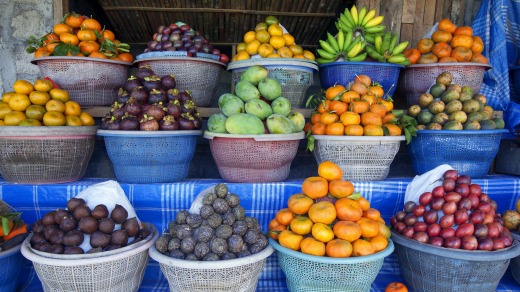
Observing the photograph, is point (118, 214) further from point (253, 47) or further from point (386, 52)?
point (386, 52)

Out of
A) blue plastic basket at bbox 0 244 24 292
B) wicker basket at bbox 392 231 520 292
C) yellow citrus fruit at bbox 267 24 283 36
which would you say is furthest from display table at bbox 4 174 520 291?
yellow citrus fruit at bbox 267 24 283 36

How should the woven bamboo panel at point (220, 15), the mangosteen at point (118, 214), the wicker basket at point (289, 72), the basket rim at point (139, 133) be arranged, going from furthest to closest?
the woven bamboo panel at point (220, 15), the wicker basket at point (289, 72), the basket rim at point (139, 133), the mangosteen at point (118, 214)

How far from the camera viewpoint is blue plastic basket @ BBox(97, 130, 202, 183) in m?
2.02

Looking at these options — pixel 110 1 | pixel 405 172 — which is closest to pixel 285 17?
pixel 110 1

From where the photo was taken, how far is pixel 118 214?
5.72ft

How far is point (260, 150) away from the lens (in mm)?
2031

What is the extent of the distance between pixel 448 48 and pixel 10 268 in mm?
3009

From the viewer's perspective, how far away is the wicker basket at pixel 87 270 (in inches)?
60.9

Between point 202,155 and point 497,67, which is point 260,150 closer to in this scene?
point 202,155

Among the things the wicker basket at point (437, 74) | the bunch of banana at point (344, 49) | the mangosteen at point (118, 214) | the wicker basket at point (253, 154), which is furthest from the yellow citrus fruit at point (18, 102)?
the wicker basket at point (437, 74)

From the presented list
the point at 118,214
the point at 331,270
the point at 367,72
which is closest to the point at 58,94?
the point at 118,214

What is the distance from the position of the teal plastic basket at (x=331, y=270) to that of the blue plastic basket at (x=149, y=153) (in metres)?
0.83

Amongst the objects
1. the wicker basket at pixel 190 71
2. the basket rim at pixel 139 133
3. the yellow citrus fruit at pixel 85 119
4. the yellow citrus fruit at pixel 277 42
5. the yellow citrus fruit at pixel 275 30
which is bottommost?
the basket rim at pixel 139 133

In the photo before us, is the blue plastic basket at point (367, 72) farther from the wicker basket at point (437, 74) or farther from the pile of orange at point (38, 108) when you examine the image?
the pile of orange at point (38, 108)
